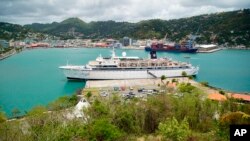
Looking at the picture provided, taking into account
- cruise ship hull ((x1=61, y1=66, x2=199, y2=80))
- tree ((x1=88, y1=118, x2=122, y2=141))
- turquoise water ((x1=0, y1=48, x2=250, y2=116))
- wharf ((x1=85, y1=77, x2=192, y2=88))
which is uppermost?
tree ((x1=88, y1=118, x2=122, y2=141))

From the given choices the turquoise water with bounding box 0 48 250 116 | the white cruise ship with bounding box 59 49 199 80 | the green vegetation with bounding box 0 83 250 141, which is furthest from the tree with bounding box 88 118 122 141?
the white cruise ship with bounding box 59 49 199 80

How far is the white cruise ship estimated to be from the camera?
35875mm

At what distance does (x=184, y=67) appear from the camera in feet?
127

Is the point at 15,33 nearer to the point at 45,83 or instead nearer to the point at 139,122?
the point at 45,83

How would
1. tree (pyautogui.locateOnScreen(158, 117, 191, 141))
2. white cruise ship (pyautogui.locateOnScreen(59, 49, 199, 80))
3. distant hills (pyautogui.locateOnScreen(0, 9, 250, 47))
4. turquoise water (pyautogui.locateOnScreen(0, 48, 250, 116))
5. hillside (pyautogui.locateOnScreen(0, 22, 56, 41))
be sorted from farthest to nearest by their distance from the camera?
hillside (pyautogui.locateOnScreen(0, 22, 56, 41)) → distant hills (pyautogui.locateOnScreen(0, 9, 250, 47)) → white cruise ship (pyautogui.locateOnScreen(59, 49, 199, 80)) → turquoise water (pyautogui.locateOnScreen(0, 48, 250, 116)) → tree (pyautogui.locateOnScreen(158, 117, 191, 141))

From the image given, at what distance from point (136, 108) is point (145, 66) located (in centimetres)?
2379

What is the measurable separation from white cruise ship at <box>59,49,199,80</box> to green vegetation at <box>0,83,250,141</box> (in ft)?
66.4

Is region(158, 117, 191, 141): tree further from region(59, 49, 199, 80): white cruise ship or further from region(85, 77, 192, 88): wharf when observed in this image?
region(59, 49, 199, 80): white cruise ship

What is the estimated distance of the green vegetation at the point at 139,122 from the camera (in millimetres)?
10719

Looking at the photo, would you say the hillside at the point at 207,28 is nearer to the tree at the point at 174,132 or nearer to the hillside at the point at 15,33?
the hillside at the point at 15,33

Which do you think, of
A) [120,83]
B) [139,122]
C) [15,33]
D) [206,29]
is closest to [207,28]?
[206,29]

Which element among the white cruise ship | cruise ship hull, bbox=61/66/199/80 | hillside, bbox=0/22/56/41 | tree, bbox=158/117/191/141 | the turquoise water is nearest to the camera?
tree, bbox=158/117/191/141

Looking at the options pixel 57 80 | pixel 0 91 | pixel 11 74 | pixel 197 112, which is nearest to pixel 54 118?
pixel 197 112

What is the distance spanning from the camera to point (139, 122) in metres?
13.6
